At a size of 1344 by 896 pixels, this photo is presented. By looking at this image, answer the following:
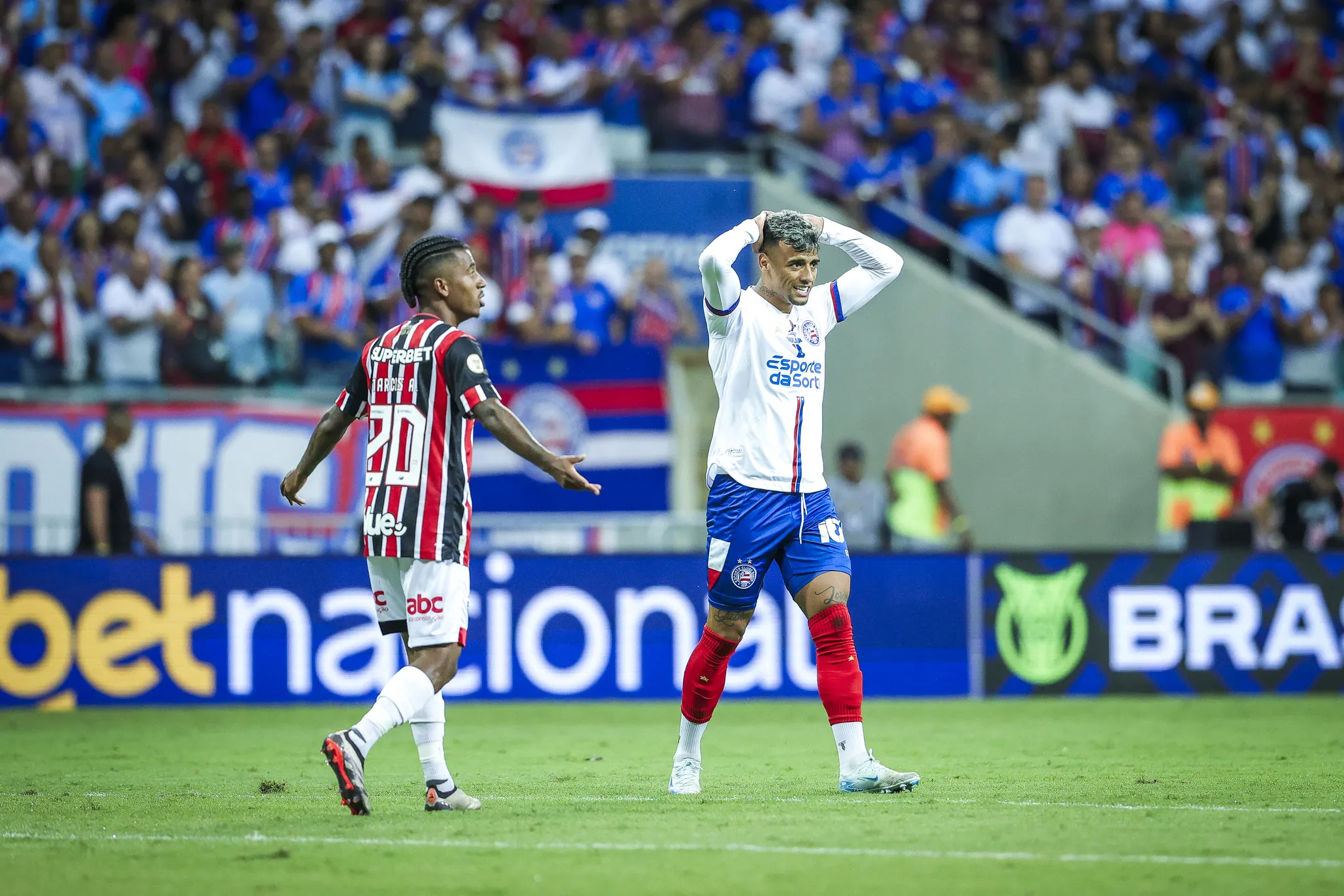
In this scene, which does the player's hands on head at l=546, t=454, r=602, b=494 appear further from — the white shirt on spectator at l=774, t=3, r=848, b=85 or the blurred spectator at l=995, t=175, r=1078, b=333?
the white shirt on spectator at l=774, t=3, r=848, b=85

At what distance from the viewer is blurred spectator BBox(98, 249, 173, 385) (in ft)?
53.2

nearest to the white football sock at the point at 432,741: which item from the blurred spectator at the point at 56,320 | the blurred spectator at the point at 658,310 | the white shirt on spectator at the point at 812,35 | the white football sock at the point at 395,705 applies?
the white football sock at the point at 395,705

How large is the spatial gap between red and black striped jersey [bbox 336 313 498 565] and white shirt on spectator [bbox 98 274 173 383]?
9202 mm

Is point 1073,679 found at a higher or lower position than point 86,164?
lower

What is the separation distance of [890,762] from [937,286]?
9508mm

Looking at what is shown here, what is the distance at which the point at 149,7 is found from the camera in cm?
1933

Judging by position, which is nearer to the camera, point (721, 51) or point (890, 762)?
point (890, 762)

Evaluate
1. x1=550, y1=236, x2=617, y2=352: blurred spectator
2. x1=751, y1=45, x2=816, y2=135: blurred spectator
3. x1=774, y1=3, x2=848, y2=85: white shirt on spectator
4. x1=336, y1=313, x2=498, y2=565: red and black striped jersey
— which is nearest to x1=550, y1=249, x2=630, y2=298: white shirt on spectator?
x1=550, y1=236, x2=617, y2=352: blurred spectator

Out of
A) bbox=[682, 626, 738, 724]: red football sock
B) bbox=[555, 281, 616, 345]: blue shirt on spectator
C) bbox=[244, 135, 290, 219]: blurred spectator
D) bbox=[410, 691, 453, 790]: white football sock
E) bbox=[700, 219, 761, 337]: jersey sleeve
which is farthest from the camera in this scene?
bbox=[244, 135, 290, 219]: blurred spectator

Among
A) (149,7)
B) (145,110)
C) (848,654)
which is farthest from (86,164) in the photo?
(848,654)

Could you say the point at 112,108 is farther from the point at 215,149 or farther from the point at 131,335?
the point at 131,335

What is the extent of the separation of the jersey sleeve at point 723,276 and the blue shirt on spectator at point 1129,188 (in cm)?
1265

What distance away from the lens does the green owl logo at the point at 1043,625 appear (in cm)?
1483

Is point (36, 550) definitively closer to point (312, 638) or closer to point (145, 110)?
point (312, 638)
